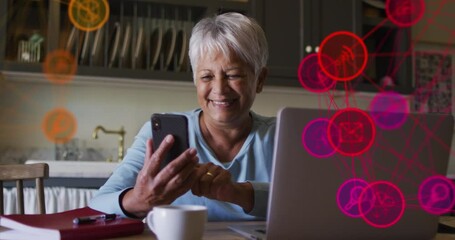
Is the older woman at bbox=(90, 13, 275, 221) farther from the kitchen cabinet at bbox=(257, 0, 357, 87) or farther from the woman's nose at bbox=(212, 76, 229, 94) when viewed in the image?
the kitchen cabinet at bbox=(257, 0, 357, 87)

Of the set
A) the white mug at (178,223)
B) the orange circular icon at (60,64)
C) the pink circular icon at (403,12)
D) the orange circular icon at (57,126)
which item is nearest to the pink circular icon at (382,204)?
the white mug at (178,223)

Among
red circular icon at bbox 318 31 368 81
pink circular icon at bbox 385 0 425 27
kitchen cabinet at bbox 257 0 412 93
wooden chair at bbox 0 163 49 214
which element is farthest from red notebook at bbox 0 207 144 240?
pink circular icon at bbox 385 0 425 27

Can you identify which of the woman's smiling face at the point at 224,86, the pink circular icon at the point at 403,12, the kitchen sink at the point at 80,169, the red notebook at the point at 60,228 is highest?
the pink circular icon at the point at 403,12

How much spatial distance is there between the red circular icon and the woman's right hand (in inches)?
75.8

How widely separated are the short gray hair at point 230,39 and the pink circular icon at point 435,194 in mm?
570

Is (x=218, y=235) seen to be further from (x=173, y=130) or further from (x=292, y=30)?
(x=292, y=30)

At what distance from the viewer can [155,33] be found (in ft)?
8.19

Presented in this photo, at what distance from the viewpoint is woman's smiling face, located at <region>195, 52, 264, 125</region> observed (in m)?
1.16

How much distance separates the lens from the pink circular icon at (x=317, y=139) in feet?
2.17

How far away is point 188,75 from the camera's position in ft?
7.95

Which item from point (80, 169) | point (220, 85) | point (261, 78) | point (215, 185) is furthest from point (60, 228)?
point (80, 169)

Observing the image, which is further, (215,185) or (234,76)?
(234,76)

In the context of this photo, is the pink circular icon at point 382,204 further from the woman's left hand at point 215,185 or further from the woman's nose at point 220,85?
the woman's nose at point 220,85

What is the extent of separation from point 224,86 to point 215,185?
1.12 ft
